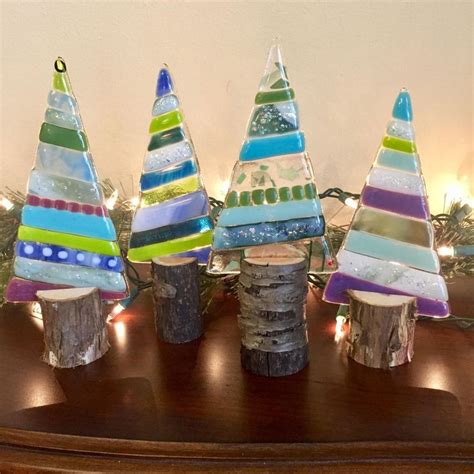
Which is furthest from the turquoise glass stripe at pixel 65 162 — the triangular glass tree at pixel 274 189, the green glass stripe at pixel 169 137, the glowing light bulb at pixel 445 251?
the glowing light bulb at pixel 445 251

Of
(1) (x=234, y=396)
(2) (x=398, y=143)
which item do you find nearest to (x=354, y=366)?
(1) (x=234, y=396)

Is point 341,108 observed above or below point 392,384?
above

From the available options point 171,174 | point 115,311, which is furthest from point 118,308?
point 171,174

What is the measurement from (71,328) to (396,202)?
0.48 m

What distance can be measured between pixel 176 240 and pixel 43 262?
0.66 ft

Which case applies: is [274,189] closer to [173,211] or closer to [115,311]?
[173,211]

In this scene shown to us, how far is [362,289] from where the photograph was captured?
76 cm

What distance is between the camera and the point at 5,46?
3.71 ft

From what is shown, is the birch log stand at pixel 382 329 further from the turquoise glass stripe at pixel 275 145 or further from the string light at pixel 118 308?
the string light at pixel 118 308

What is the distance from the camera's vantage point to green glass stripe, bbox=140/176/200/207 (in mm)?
810

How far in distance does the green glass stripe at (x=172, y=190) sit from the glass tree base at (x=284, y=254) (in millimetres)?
118

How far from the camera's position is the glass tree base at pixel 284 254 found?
28.4 inches

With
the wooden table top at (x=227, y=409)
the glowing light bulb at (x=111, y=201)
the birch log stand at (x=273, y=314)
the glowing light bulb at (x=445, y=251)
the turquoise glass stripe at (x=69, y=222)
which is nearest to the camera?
the wooden table top at (x=227, y=409)

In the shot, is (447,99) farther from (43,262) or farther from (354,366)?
(43,262)
